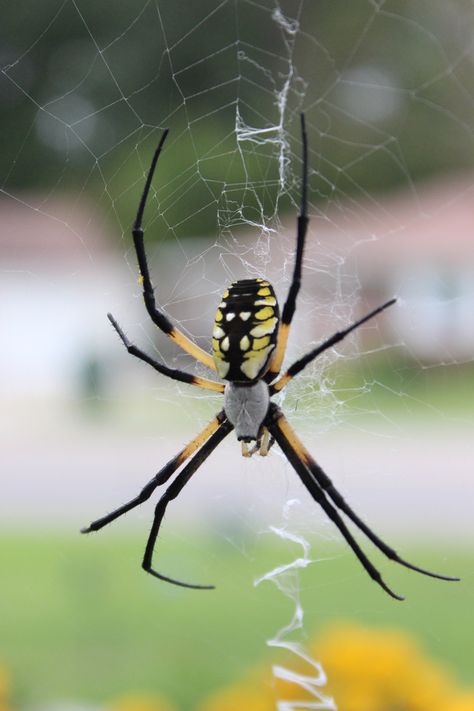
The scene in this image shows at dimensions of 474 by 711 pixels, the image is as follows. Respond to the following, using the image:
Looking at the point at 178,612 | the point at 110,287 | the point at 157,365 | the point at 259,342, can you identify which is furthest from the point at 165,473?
the point at 110,287

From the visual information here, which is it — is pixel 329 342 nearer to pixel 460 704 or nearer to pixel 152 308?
pixel 152 308

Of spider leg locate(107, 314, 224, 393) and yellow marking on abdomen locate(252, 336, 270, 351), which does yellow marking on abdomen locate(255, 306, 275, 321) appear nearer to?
yellow marking on abdomen locate(252, 336, 270, 351)

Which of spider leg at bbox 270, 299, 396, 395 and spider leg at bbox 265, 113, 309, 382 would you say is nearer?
spider leg at bbox 265, 113, 309, 382

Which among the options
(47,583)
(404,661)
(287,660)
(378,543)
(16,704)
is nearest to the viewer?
(404,661)

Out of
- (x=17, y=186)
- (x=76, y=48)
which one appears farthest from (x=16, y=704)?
(x=17, y=186)

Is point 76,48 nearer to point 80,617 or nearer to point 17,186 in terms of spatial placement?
point 17,186

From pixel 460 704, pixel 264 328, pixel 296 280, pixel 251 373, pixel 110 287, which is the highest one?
pixel 110 287

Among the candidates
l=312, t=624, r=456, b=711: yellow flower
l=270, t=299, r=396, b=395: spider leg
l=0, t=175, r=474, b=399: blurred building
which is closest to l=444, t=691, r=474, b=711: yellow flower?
l=312, t=624, r=456, b=711: yellow flower
